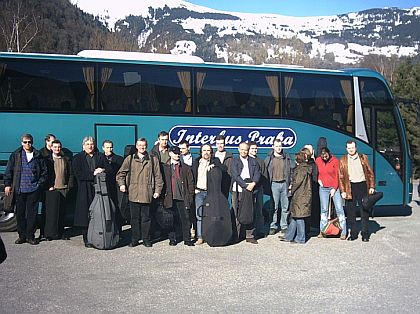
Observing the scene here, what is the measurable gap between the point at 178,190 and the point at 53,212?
2162 millimetres

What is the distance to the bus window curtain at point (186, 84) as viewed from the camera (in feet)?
36.8

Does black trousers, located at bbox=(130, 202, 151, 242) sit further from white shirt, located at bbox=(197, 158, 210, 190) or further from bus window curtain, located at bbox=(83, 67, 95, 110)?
bus window curtain, located at bbox=(83, 67, 95, 110)

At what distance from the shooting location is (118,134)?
10656 millimetres

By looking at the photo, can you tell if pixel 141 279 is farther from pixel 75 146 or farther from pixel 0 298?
pixel 75 146

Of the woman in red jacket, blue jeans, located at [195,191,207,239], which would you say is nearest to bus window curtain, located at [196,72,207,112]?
blue jeans, located at [195,191,207,239]

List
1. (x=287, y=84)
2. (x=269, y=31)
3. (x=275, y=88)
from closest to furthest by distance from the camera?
1. (x=275, y=88)
2. (x=287, y=84)
3. (x=269, y=31)

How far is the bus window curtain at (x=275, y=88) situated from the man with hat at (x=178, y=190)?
3153mm

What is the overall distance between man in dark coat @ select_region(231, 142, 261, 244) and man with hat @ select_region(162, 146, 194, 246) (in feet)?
2.56

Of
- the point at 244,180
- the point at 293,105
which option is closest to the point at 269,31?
the point at 293,105

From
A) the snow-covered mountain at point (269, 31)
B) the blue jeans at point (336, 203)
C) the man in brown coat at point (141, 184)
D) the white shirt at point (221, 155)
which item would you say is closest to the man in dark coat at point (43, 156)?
the man in brown coat at point (141, 184)

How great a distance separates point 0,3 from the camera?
3225 centimetres

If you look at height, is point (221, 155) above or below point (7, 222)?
above

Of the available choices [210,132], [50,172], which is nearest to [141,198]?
[50,172]

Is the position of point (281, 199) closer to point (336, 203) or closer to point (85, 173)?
point (336, 203)
